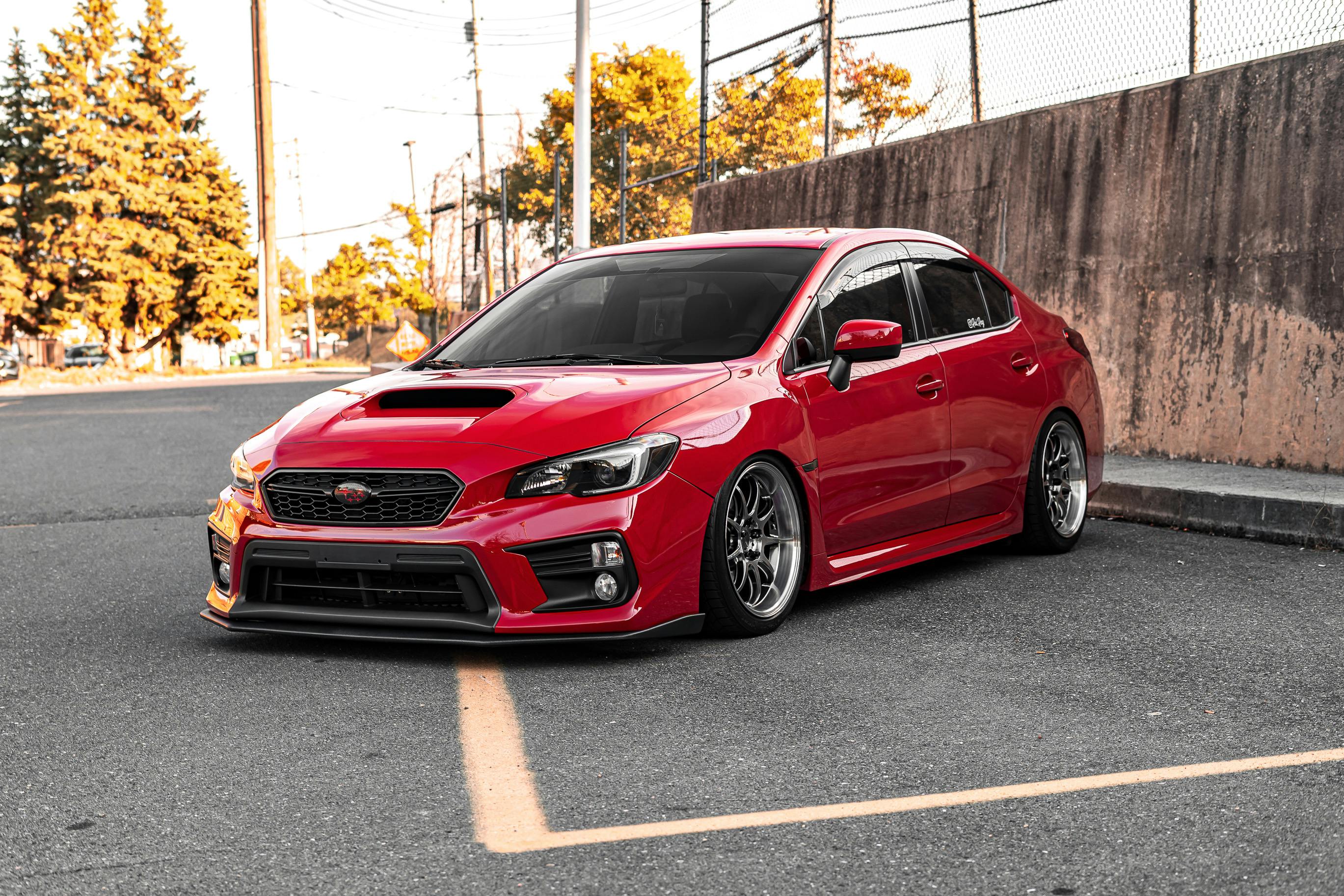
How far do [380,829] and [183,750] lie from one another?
3.21 ft

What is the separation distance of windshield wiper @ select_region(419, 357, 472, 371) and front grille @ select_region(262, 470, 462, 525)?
1134 millimetres


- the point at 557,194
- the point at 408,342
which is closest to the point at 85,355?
the point at 557,194

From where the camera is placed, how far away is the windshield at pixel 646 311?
589 cm

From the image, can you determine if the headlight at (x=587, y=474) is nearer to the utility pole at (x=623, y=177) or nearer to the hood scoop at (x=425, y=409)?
the hood scoop at (x=425, y=409)

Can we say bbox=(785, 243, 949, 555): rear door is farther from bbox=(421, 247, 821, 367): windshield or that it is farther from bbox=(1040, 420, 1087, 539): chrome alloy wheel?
bbox=(1040, 420, 1087, 539): chrome alloy wheel

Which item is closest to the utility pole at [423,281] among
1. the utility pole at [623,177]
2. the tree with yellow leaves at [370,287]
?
the tree with yellow leaves at [370,287]

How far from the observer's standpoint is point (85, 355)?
57.9 meters

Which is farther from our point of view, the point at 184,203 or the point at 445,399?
the point at 184,203

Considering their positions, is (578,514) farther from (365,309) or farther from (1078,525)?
(365,309)

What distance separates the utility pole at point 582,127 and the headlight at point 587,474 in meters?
12.2

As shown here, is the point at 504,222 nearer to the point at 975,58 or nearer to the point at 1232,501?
the point at 975,58

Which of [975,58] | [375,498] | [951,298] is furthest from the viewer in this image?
[975,58]

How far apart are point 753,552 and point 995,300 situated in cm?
246

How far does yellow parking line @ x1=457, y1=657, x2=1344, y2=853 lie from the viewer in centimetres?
334
